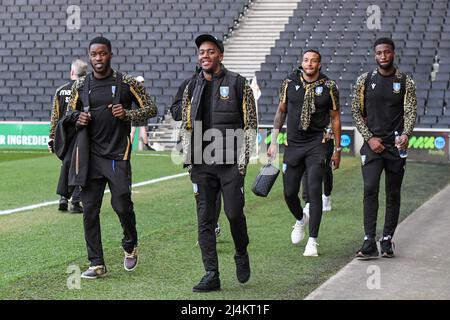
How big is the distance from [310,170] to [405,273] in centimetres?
149

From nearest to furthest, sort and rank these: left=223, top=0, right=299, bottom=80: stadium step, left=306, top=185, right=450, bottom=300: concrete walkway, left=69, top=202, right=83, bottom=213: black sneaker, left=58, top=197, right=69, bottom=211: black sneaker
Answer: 1. left=306, top=185, right=450, bottom=300: concrete walkway
2. left=69, top=202, right=83, bottom=213: black sneaker
3. left=58, top=197, right=69, bottom=211: black sneaker
4. left=223, top=0, right=299, bottom=80: stadium step

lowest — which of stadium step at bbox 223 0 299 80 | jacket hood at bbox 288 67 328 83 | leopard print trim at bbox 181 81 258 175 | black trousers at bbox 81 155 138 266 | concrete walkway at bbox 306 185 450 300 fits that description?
concrete walkway at bbox 306 185 450 300

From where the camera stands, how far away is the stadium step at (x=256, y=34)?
28906mm

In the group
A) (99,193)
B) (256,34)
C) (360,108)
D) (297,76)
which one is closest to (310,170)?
(360,108)

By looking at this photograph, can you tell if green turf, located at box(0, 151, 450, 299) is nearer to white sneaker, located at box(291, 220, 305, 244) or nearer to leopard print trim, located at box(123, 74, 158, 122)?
white sneaker, located at box(291, 220, 305, 244)

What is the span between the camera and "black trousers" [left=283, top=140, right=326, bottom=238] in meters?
8.67

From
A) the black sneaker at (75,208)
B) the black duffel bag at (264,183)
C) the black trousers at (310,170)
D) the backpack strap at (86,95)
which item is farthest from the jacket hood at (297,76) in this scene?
the black sneaker at (75,208)

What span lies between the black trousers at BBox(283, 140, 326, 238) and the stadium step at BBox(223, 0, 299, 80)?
1930 centimetres

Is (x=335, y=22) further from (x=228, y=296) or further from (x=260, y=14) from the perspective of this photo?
(x=228, y=296)

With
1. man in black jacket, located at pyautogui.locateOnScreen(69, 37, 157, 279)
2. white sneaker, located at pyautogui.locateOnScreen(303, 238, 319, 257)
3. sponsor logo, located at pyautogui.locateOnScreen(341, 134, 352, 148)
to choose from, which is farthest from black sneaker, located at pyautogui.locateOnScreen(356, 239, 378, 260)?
sponsor logo, located at pyautogui.locateOnScreen(341, 134, 352, 148)

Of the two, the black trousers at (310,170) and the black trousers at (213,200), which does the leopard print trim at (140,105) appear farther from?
the black trousers at (310,170)

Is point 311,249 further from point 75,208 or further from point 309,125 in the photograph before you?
point 75,208

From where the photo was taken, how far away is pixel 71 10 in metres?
31.2
